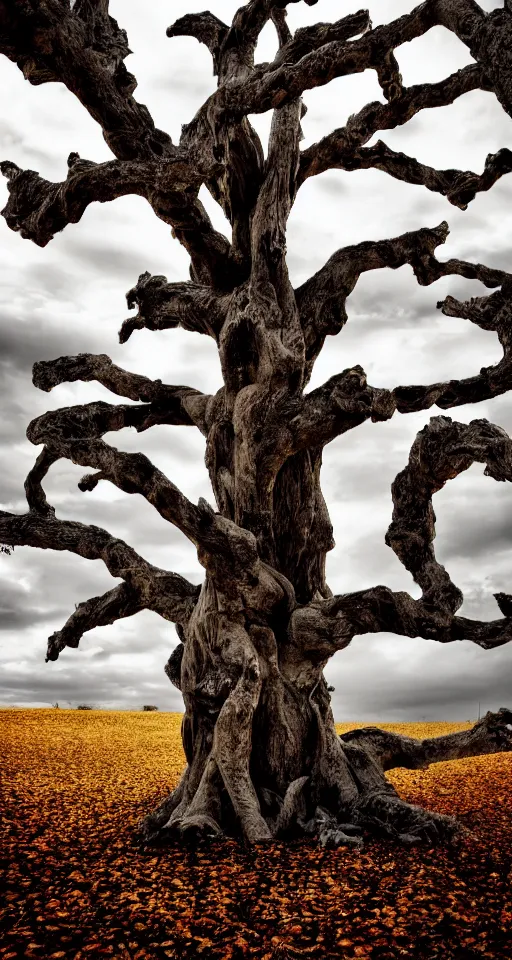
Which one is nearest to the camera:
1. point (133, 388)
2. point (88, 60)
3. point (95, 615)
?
point (88, 60)

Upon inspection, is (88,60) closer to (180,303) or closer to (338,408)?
(180,303)

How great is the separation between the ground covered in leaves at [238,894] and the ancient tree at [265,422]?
513mm

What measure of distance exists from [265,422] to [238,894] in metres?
4.79

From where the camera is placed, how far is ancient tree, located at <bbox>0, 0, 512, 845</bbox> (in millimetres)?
7164

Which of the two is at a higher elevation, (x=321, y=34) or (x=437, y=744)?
(x=321, y=34)

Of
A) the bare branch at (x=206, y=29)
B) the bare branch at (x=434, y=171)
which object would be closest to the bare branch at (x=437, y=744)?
the bare branch at (x=434, y=171)

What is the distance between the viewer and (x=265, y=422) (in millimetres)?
8023

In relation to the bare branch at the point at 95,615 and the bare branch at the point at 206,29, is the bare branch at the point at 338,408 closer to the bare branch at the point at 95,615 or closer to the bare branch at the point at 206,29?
the bare branch at the point at 95,615

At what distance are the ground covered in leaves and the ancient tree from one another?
1.68 ft

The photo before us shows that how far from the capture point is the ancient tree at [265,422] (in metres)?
7.16

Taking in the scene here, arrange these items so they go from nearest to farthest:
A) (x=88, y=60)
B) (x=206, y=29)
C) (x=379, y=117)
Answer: (x=88, y=60) → (x=379, y=117) → (x=206, y=29)

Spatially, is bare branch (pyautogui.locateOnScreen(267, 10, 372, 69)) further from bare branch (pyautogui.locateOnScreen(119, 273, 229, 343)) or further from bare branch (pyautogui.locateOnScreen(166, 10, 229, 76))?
bare branch (pyautogui.locateOnScreen(119, 273, 229, 343))

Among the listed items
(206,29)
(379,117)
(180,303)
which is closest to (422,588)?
(180,303)

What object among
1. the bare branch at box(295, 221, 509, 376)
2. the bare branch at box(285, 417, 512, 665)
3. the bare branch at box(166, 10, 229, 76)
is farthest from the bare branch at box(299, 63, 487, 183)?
the bare branch at box(285, 417, 512, 665)
